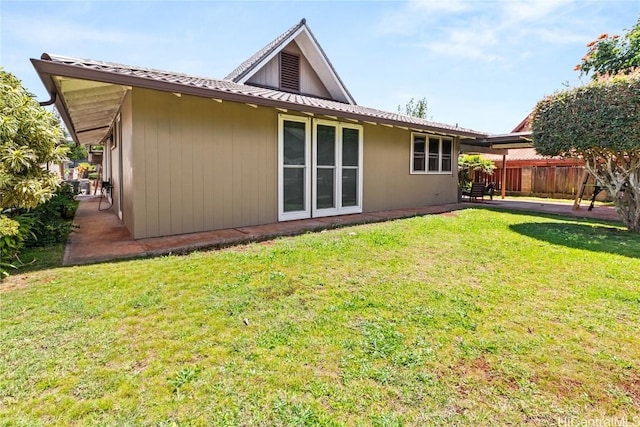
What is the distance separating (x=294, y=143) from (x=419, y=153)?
197 inches

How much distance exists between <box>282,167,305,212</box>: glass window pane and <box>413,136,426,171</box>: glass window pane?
14.9 feet

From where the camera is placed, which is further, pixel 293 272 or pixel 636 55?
pixel 636 55

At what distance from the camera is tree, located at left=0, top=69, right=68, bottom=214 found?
4047 mm

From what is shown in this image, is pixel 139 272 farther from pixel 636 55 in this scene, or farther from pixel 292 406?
pixel 636 55

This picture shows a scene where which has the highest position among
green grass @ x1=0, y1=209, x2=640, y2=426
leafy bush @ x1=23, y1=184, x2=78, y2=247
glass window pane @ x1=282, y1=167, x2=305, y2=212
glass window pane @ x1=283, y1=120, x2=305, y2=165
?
glass window pane @ x1=283, y1=120, x2=305, y2=165

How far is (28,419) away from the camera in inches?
70.1

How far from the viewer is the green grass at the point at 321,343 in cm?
191

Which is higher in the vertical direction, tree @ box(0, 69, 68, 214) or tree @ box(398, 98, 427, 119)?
tree @ box(398, 98, 427, 119)

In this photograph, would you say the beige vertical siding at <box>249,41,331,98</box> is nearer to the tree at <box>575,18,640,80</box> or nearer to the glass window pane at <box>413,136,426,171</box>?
the glass window pane at <box>413,136,426,171</box>

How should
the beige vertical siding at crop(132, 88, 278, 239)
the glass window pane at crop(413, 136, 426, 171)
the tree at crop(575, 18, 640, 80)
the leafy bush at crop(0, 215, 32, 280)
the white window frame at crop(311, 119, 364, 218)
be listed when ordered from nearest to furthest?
the leafy bush at crop(0, 215, 32, 280), the beige vertical siding at crop(132, 88, 278, 239), the white window frame at crop(311, 119, 364, 218), the glass window pane at crop(413, 136, 426, 171), the tree at crop(575, 18, 640, 80)

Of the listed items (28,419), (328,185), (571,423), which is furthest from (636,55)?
(28,419)

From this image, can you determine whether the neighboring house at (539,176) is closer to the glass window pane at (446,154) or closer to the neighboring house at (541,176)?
the neighboring house at (541,176)

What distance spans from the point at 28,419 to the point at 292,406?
1.37 metres

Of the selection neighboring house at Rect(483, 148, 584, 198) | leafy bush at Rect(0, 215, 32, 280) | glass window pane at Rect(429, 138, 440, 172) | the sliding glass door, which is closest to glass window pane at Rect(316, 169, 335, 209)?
the sliding glass door
